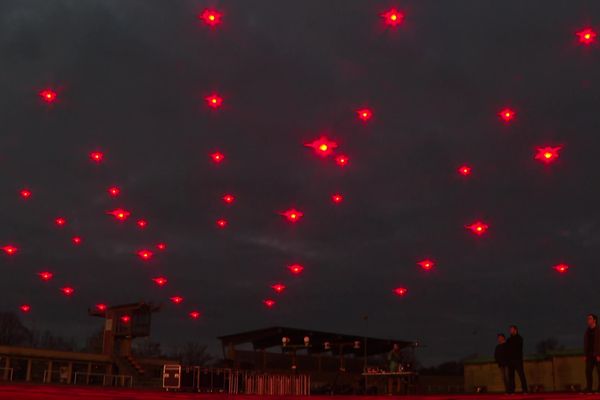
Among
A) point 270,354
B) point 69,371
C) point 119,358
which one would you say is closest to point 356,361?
point 270,354

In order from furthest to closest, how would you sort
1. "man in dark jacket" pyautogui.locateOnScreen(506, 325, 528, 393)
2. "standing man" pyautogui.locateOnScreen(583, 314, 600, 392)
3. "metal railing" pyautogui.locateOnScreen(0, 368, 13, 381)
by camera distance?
"metal railing" pyautogui.locateOnScreen(0, 368, 13, 381) < "man in dark jacket" pyautogui.locateOnScreen(506, 325, 528, 393) < "standing man" pyautogui.locateOnScreen(583, 314, 600, 392)

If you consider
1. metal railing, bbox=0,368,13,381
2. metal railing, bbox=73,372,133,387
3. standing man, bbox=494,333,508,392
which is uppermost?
standing man, bbox=494,333,508,392

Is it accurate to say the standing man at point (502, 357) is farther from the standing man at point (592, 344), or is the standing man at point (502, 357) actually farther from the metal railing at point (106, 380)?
the metal railing at point (106, 380)

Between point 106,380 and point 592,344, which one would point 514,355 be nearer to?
point 592,344

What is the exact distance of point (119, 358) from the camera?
4081 cm

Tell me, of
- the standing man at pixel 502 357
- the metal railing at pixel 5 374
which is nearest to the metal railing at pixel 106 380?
the metal railing at pixel 5 374

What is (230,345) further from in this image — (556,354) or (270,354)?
(556,354)

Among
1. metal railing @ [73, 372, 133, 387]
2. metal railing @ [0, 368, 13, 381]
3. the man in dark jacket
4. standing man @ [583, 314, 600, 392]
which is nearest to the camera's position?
standing man @ [583, 314, 600, 392]

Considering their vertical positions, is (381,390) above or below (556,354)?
below

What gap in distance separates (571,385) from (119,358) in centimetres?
2799

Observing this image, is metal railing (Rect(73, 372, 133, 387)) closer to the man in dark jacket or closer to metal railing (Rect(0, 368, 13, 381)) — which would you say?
metal railing (Rect(0, 368, 13, 381))

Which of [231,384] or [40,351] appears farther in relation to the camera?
[40,351]

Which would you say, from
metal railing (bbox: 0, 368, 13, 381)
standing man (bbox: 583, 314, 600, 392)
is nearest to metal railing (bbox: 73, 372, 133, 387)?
metal railing (bbox: 0, 368, 13, 381)

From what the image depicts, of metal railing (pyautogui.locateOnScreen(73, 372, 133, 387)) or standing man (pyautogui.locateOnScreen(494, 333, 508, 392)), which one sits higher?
standing man (pyautogui.locateOnScreen(494, 333, 508, 392))
